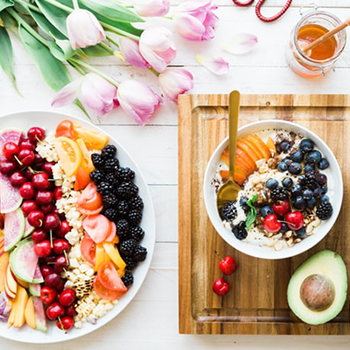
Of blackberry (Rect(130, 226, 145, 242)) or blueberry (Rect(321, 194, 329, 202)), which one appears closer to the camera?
blueberry (Rect(321, 194, 329, 202))

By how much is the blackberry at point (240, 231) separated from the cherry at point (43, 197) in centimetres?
49

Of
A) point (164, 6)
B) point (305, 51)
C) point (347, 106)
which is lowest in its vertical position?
point (347, 106)

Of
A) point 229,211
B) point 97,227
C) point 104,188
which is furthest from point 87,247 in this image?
point 229,211

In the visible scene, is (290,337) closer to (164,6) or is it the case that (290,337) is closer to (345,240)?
(345,240)

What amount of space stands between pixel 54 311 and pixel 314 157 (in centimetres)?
78

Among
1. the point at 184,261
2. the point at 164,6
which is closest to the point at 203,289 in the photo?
the point at 184,261

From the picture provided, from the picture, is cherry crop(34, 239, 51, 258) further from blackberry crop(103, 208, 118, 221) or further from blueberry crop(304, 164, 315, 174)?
blueberry crop(304, 164, 315, 174)

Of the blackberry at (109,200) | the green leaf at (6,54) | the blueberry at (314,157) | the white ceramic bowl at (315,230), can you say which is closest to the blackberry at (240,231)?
the white ceramic bowl at (315,230)

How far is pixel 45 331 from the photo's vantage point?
1.32 meters

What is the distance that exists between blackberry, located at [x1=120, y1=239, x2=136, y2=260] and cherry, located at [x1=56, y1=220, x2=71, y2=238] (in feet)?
0.50

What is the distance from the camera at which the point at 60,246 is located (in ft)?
4.24

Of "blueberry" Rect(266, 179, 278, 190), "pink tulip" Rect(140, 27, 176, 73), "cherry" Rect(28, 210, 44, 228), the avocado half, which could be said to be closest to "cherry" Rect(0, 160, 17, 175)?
"cherry" Rect(28, 210, 44, 228)

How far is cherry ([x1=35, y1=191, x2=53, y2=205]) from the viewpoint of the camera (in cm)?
129

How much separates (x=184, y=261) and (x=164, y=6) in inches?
26.1
